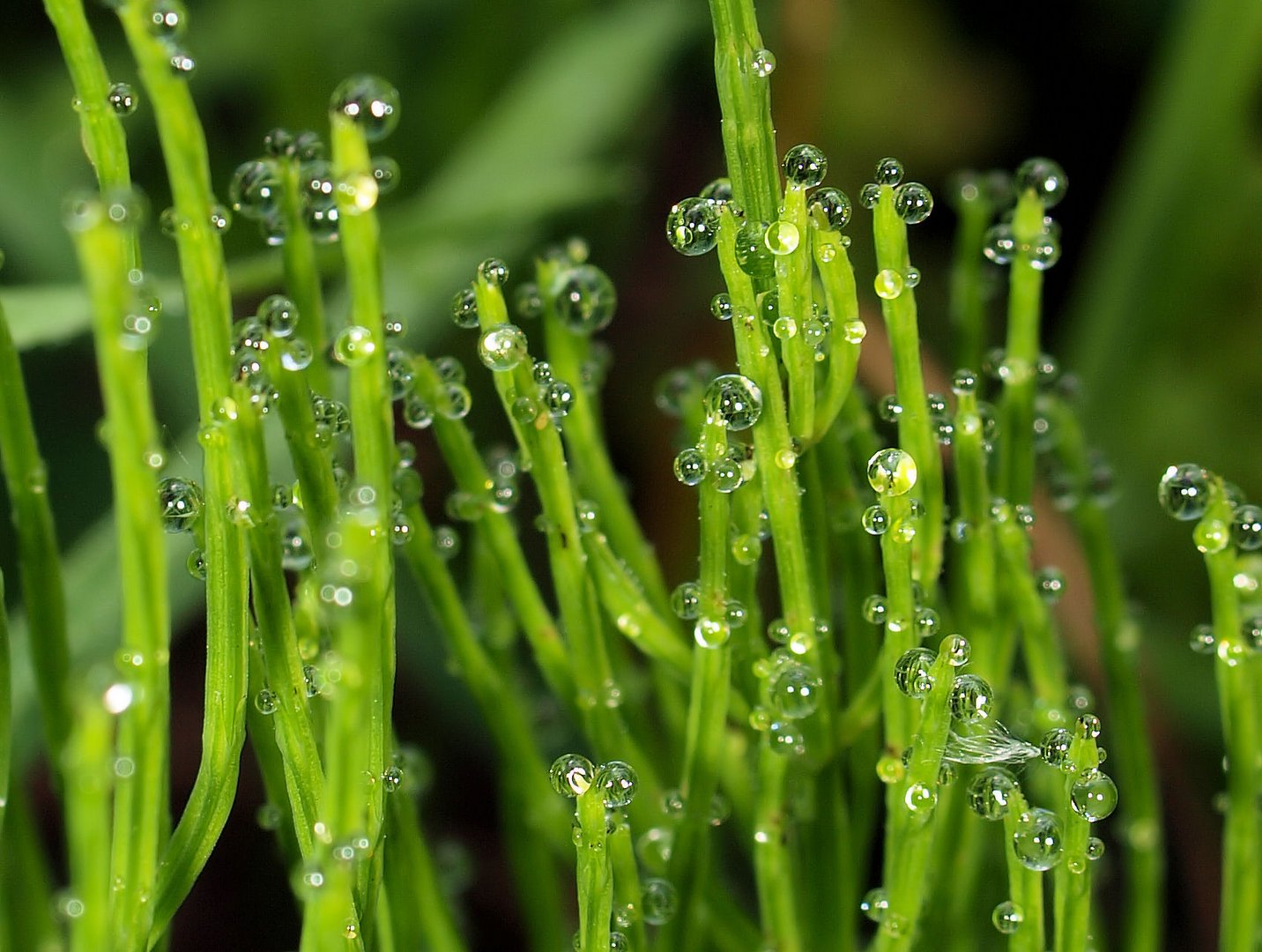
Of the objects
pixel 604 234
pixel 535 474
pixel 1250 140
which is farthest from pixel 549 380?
pixel 1250 140

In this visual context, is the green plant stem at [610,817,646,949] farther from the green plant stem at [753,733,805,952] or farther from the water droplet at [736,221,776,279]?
the water droplet at [736,221,776,279]

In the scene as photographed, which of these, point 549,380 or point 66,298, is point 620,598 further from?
point 66,298

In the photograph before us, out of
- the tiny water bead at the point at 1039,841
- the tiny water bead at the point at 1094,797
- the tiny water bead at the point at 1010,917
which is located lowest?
the tiny water bead at the point at 1010,917

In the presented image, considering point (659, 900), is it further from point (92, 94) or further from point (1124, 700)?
point (92, 94)

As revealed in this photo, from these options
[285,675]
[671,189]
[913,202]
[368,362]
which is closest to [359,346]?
[368,362]

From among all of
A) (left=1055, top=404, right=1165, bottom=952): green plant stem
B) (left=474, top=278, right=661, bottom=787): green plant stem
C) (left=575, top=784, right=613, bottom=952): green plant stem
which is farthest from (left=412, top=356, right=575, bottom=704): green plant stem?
(left=1055, top=404, right=1165, bottom=952): green plant stem

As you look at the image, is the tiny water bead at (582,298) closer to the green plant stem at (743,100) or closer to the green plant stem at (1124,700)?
the green plant stem at (743,100)

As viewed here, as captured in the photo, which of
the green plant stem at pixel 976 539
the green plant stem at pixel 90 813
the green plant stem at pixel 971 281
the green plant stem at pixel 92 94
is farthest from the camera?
the green plant stem at pixel 971 281

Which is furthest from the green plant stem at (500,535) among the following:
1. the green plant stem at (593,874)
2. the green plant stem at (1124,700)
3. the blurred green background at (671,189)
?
the blurred green background at (671,189)
